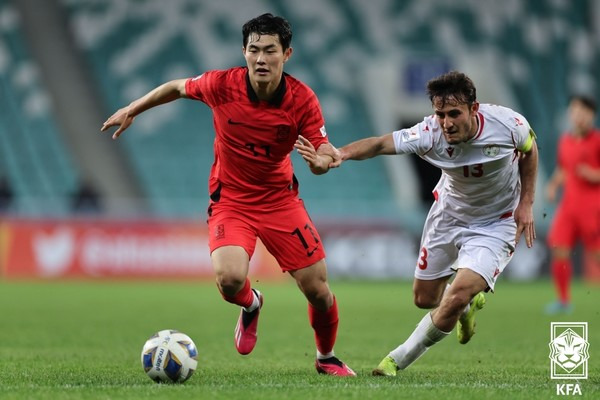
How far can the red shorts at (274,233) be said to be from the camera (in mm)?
7246

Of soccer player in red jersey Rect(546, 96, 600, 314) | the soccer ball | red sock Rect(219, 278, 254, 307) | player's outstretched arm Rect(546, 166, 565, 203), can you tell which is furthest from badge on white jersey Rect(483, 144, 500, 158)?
soccer player in red jersey Rect(546, 96, 600, 314)

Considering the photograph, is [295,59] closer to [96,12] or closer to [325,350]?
[96,12]

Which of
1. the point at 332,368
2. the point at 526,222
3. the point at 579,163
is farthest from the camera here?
the point at 579,163

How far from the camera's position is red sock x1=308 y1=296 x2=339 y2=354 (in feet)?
24.0

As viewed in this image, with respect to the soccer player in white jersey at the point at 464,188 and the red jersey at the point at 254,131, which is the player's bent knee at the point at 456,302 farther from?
the red jersey at the point at 254,131

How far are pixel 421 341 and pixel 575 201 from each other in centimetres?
719

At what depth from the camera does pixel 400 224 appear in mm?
20453

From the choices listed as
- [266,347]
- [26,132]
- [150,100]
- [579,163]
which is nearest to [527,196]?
[150,100]

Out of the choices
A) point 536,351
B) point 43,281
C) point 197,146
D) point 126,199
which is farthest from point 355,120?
point 536,351

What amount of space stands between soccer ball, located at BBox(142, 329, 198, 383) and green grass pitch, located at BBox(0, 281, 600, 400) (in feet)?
0.31

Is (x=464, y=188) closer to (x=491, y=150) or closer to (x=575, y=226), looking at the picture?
(x=491, y=150)

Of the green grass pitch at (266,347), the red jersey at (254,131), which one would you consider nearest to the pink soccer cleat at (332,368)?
the green grass pitch at (266,347)

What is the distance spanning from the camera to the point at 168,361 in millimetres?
6453

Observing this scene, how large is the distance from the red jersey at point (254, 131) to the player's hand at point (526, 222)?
4.44 feet
